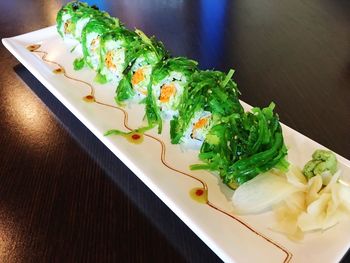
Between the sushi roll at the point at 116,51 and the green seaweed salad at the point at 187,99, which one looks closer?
the green seaweed salad at the point at 187,99

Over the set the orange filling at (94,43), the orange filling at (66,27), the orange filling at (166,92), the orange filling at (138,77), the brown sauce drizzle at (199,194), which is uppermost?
the orange filling at (166,92)

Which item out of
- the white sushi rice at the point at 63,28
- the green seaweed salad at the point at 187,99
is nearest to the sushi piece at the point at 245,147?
the green seaweed salad at the point at 187,99

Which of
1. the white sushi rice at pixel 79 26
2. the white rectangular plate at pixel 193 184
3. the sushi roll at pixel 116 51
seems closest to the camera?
the white rectangular plate at pixel 193 184

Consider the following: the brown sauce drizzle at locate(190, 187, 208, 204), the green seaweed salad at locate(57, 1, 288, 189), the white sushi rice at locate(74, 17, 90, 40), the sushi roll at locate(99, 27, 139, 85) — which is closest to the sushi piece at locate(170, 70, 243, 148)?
the green seaweed salad at locate(57, 1, 288, 189)

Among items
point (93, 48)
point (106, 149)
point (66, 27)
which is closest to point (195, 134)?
point (106, 149)

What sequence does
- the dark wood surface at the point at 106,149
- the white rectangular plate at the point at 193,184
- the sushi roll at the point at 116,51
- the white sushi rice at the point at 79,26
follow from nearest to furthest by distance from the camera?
the white rectangular plate at the point at 193,184
the dark wood surface at the point at 106,149
the sushi roll at the point at 116,51
the white sushi rice at the point at 79,26

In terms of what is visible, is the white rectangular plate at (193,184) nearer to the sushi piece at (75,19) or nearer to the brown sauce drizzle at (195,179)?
the brown sauce drizzle at (195,179)

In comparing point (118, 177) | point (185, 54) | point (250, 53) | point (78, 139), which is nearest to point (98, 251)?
point (118, 177)

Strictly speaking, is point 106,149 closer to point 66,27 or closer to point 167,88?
point 167,88
